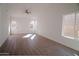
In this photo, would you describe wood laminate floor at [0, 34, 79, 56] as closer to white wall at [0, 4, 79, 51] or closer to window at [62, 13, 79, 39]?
white wall at [0, 4, 79, 51]

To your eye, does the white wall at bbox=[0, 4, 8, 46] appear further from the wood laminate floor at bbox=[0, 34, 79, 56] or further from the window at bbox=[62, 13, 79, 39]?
the window at bbox=[62, 13, 79, 39]

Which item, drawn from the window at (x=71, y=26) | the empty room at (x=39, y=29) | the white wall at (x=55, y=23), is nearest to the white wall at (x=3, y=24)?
the empty room at (x=39, y=29)

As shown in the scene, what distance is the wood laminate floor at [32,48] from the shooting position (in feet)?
7.82

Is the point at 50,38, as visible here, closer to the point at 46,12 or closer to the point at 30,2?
the point at 46,12

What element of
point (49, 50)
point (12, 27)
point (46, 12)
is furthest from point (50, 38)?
point (12, 27)

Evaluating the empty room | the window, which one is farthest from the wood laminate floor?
the window

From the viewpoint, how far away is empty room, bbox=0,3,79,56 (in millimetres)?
2393

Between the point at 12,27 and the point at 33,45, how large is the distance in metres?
0.45

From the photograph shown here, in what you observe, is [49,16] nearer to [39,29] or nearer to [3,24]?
[39,29]

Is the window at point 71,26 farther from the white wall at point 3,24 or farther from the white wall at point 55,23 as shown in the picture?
the white wall at point 3,24

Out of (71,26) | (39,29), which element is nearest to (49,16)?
(39,29)

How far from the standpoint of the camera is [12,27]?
8.19 ft

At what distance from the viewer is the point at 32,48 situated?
2.41m

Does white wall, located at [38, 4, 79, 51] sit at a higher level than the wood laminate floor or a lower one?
higher
